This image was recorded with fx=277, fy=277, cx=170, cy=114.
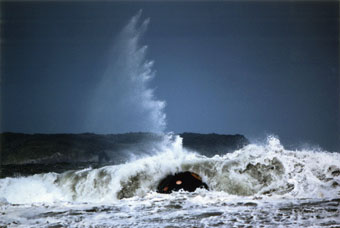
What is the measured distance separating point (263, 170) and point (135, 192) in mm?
5712

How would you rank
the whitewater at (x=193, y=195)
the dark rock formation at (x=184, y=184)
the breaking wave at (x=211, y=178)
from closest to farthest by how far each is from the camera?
the whitewater at (x=193, y=195) → the dark rock formation at (x=184, y=184) → the breaking wave at (x=211, y=178)

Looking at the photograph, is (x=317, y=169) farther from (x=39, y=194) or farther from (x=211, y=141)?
(x=211, y=141)

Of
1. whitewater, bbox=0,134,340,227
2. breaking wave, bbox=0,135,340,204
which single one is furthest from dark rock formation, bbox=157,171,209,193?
breaking wave, bbox=0,135,340,204

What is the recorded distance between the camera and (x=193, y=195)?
9719 millimetres

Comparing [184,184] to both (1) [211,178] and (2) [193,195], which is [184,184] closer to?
(2) [193,195]

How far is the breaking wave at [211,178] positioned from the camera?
1128cm

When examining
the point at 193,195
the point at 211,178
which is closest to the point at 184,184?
the point at 193,195

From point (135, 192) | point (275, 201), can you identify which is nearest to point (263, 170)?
point (275, 201)

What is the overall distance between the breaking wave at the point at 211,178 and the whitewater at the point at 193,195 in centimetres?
4

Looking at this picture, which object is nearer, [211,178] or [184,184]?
[184,184]

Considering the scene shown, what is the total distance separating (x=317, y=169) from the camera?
1172 cm

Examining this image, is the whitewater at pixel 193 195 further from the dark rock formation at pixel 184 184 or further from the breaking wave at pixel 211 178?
the dark rock formation at pixel 184 184

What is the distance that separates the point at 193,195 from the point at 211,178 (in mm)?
2934

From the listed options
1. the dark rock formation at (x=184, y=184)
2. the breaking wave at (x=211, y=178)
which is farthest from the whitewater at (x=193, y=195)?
the dark rock formation at (x=184, y=184)
